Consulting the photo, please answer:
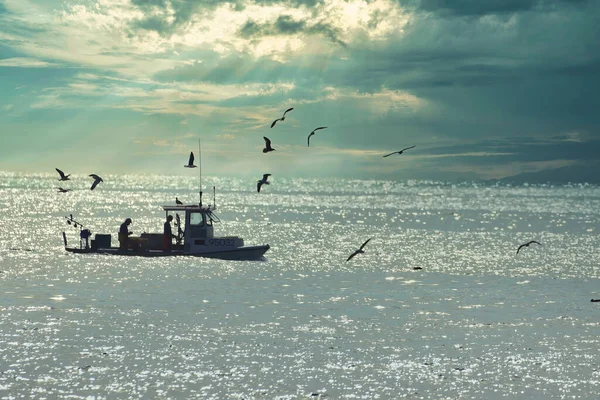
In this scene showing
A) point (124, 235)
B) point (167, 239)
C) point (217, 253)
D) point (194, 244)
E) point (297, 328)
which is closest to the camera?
point (297, 328)

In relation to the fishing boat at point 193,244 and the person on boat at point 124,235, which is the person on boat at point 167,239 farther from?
the person on boat at point 124,235

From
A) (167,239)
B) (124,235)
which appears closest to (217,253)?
(167,239)

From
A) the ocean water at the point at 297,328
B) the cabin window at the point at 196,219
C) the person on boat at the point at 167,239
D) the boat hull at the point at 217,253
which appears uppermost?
the cabin window at the point at 196,219

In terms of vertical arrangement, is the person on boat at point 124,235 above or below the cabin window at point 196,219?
below

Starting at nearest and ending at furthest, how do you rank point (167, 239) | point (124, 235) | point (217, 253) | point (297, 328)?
1. point (297, 328)
2. point (167, 239)
3. point (124, 235)
4. point (217, 253)

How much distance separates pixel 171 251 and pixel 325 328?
2068 cm

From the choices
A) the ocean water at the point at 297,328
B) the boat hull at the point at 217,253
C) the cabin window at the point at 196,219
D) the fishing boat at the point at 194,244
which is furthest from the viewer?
the cabin window at the point at 196,219

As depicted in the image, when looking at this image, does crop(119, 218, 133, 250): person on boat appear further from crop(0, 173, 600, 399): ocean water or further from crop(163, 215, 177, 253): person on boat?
crop(163, 215, 177, 253): person on boat

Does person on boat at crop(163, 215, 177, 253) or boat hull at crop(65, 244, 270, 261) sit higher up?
person on boat at crop(163, 215, 177, 253)

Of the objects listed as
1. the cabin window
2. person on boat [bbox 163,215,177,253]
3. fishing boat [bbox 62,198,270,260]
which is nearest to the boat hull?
fishing boat [bbox 62,198,270,260]

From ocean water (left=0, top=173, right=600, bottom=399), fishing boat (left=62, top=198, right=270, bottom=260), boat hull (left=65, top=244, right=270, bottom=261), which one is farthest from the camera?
boat hull (left=65, top=244, right=270, bottom=261)

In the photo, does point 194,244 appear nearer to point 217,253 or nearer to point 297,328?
point 217,253

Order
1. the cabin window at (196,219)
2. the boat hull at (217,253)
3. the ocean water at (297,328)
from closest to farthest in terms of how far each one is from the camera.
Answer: the ocean water at (297,328) < the boat hull at (217,253) < the cabin window at (196,219)

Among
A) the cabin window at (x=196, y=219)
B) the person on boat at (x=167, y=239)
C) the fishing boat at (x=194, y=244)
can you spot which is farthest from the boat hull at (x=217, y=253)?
the cabin window at (x=196, y=219)
